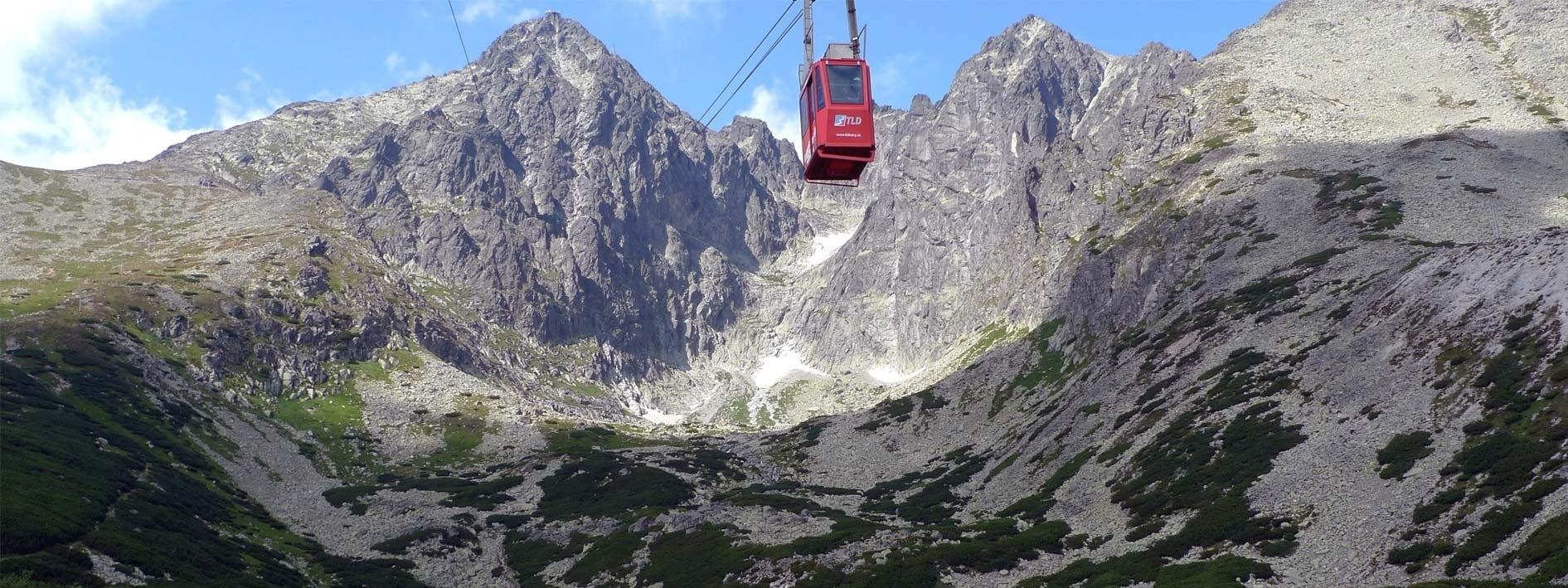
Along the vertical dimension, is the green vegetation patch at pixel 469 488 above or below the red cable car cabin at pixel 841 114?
below

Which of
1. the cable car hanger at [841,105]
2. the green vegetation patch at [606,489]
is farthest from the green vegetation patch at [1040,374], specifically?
the cable car hanger at [841,105]

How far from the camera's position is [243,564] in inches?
3196

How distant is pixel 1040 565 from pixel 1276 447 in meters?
19.5

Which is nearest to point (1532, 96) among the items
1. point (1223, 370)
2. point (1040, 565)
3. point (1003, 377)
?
point (1003, 377)

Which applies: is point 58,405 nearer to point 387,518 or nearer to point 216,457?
point 216,457

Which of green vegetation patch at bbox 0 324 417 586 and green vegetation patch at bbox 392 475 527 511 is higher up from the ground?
green vegetation patch at bbox 0 324 417 586

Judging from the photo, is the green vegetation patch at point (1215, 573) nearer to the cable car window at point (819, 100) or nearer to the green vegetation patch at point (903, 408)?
the cable car window at point (819, 100)

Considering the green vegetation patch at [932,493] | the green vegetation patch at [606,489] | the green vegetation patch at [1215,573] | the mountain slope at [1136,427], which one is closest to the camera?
the green vegetation patch at [1215,573]

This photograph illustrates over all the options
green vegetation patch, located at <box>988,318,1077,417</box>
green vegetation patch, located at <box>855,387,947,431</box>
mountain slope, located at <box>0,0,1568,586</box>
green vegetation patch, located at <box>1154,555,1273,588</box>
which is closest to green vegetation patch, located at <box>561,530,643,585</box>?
mountain slope, located at <box>0,0,1568,586</box>

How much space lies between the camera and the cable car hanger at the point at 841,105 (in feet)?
151

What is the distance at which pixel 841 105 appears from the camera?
46.4 metres

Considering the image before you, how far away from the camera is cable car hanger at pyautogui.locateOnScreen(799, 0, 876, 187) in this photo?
1817 inches

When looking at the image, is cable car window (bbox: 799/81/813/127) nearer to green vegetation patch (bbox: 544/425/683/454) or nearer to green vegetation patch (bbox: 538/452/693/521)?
green vegetation patch (bbox: 538/452/693/521)

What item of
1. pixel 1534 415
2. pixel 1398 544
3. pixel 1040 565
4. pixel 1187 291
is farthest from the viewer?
pixel 1187 291
